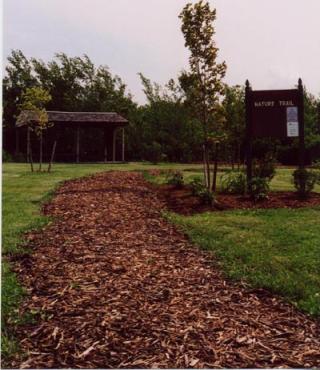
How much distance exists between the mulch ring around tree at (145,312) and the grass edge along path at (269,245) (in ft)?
0.79

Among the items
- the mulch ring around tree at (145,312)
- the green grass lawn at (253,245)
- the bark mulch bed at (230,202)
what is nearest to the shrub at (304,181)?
the bark mulch bed at (230,202)

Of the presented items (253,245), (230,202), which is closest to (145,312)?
(253,245)

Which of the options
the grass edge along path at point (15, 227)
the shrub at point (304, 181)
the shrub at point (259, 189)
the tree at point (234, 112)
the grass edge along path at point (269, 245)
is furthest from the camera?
the tree at point (234, 112)

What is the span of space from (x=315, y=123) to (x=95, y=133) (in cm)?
1645

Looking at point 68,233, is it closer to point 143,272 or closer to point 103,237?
point 103,237

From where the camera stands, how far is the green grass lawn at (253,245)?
551 centimetres

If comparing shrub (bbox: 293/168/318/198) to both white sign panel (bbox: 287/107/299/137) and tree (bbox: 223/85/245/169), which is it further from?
tree (bbox: 223/85/245/169)

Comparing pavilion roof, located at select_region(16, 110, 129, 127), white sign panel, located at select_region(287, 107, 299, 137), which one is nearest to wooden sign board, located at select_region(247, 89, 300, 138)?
white sign panel, located at select_region(287, 107, 299, 137)

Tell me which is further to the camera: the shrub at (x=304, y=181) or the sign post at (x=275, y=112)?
the sign post at (x=275, y=112)

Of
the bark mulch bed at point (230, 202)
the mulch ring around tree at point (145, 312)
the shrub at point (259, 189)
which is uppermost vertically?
the shrub at point (259, 189)

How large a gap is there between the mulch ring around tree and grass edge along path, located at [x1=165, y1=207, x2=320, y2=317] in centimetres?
24

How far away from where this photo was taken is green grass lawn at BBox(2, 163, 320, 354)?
5.51 metres

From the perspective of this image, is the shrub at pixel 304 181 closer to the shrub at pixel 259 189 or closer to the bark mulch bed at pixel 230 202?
the bark mulch bed at pixel 230 202

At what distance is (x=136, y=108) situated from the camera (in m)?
44.0
